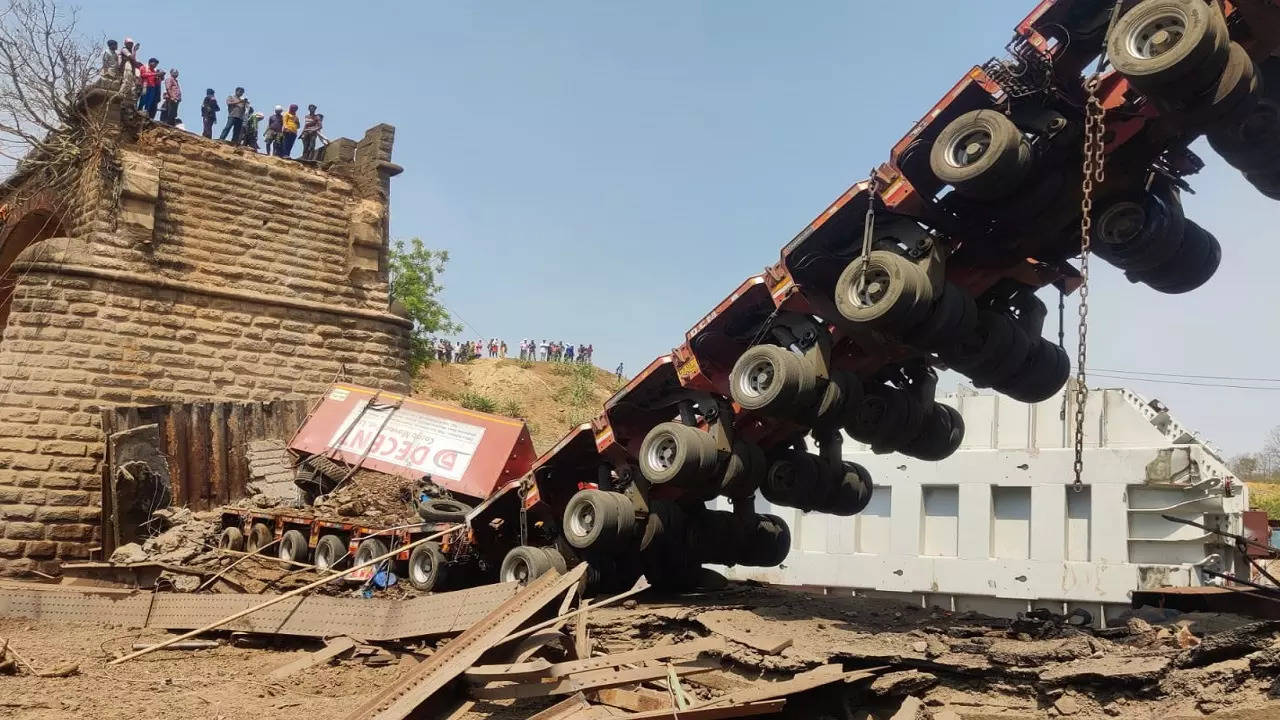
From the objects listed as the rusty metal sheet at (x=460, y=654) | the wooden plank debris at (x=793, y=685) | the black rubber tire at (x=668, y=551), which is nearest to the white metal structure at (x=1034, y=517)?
the black rubber tire at (x=668, y=551)

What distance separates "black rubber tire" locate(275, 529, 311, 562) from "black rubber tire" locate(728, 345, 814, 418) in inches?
252

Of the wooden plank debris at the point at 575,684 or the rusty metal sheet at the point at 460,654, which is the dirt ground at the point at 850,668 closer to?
the wooden plank debris at the point at 575,684

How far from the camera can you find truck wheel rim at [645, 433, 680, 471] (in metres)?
10.1

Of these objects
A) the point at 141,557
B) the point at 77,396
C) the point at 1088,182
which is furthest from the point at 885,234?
the point at 77,396

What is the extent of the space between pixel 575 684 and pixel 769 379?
318 centimetres

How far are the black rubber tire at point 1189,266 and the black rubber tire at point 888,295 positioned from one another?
223 cm

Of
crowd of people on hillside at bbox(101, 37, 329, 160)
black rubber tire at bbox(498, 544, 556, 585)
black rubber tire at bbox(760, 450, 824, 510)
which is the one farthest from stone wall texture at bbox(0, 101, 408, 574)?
black rubber tire at bbox(760, 450, 824, 510)

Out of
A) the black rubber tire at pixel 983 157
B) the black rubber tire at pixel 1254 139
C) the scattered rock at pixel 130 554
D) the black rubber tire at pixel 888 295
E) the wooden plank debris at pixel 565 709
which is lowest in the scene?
the wooden plank debris at pixel 565 709

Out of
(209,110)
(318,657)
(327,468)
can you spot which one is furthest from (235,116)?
(318,657)

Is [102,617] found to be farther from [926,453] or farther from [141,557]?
[926,453]

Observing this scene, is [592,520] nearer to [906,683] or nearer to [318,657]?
[318,657]

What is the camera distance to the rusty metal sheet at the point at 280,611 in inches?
367

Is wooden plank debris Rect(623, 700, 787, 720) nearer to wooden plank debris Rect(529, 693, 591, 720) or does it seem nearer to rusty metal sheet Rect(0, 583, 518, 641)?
wooden plank debris Rect(529, 693, 591, 720)

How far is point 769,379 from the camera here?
9.30 m
